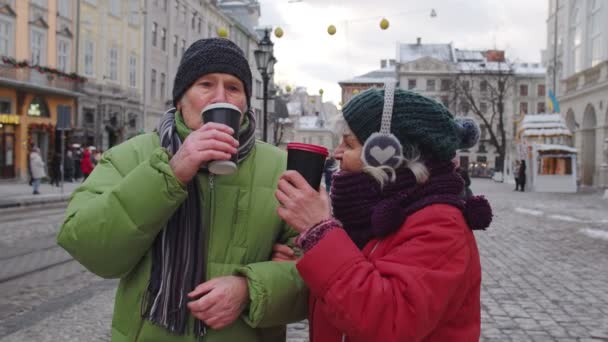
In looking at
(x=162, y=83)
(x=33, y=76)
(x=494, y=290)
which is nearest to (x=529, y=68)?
(x=162, y=83)

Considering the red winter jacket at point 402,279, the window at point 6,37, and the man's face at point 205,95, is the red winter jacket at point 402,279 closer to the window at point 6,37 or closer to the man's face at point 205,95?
the man's face at point 205,95

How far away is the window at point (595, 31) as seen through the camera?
3416 centimetres

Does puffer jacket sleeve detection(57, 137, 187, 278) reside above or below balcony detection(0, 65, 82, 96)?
below

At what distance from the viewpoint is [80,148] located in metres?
33.2

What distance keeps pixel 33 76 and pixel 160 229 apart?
3106 cm

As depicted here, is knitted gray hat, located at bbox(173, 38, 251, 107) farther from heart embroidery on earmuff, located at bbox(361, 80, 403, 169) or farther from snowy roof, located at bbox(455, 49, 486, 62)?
snowy roof, located at bbox(455, 49, 486, 62)

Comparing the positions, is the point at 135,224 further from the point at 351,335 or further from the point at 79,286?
the point at 79,286

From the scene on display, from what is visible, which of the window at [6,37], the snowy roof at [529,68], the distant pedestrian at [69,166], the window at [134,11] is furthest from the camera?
the snowy roof at [529,68]

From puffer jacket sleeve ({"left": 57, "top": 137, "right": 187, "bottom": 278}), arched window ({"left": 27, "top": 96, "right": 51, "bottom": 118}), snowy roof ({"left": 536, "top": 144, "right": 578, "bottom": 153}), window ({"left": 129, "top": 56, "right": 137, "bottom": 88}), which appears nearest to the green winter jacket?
puffer jacket sleeve ({"left": 57, "top": 137, "right": 187, "bottom": 278})

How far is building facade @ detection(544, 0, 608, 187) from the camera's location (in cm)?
3272

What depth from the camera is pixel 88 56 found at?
117ft

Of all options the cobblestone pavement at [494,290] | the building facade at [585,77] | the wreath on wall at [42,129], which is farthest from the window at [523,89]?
the cobblestone pavement at [494,290]

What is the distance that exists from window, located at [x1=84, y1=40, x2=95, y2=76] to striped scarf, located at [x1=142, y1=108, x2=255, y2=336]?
118ft

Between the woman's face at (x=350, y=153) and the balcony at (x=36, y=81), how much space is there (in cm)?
2891
